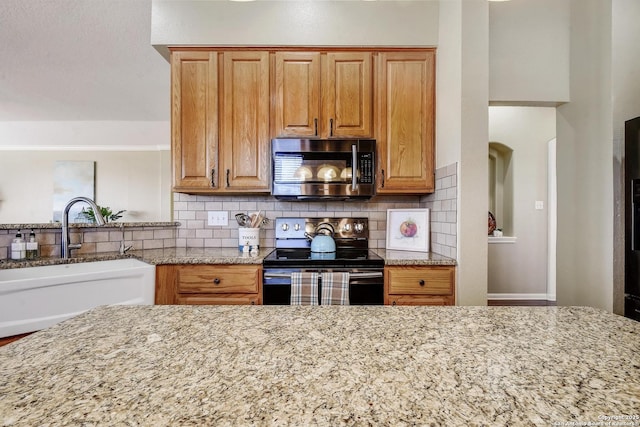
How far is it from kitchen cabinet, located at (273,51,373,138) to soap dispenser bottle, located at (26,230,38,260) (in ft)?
5.51

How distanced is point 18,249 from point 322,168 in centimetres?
193

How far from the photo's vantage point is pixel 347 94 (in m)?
2.22

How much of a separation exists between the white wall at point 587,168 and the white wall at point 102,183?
18.9 ft

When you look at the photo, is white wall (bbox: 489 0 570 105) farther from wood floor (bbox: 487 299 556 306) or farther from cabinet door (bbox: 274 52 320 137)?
wood floor (bbox: 487 299 556 306)

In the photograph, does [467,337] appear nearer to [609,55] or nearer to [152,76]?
[609,55]

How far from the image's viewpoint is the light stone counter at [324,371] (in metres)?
0.40

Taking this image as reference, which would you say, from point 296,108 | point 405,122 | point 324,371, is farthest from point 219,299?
point 405,122

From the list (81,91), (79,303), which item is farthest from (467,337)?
(81,91)

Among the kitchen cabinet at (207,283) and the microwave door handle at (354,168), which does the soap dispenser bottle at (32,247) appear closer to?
the kitchen cabinet at (207,283)

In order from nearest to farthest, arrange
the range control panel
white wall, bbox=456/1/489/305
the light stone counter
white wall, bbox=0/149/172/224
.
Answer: the light stone counter → white wall, bbox=456/1/489/305 → the range control panel → white wall, bbox=0/149/172/224

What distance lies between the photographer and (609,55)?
79.0 inches

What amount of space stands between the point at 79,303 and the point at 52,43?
2.55 metres

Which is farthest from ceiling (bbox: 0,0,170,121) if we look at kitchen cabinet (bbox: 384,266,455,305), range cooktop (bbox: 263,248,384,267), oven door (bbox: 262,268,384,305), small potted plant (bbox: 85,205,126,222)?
kitchen cabinet (bbox: 384,266,455,305)

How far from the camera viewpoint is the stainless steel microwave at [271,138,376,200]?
215 cm
